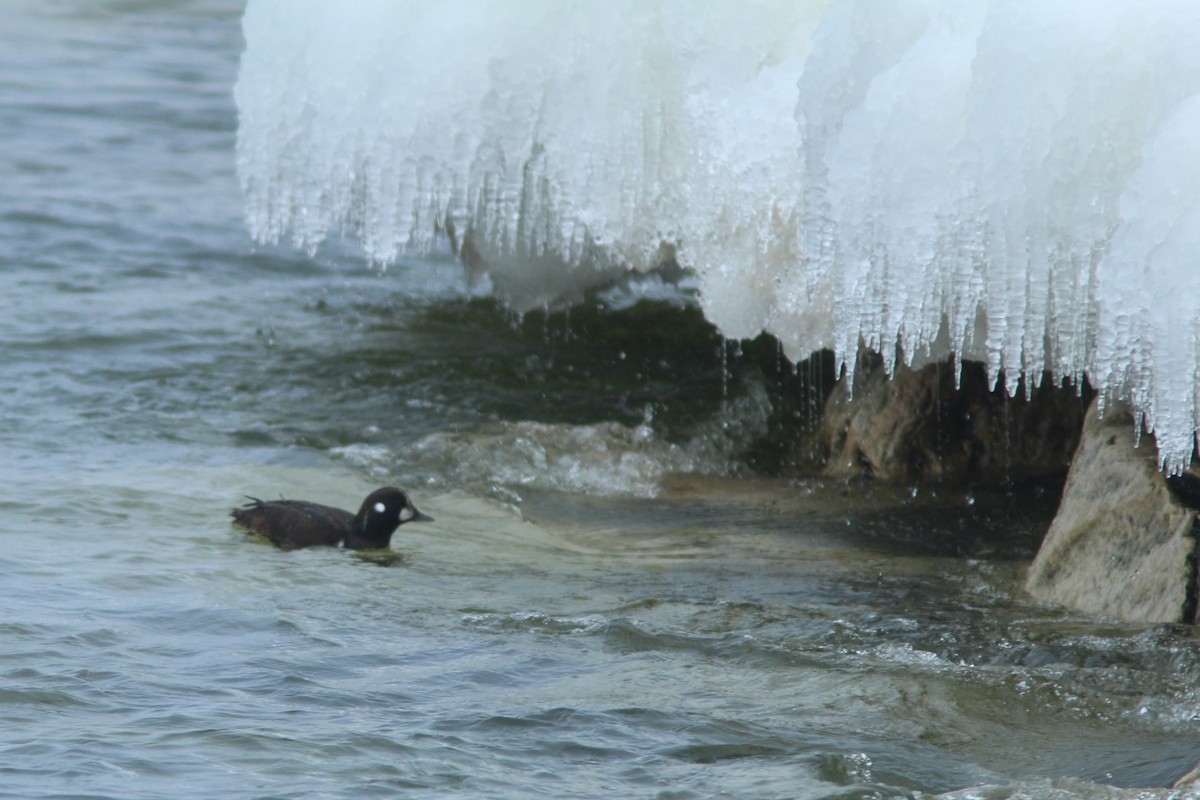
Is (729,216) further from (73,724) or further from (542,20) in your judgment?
(73,724)

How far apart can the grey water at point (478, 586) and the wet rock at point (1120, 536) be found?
0.44 ft

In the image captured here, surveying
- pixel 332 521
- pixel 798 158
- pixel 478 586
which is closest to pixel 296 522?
pixel 332 521

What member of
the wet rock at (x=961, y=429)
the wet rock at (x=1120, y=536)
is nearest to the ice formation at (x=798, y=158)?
the wet rock at (x=1120, y=536)

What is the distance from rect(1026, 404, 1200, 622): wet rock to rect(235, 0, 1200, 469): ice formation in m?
0.22

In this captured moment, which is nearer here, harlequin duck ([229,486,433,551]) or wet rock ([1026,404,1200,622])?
wet rock ([1026,404,1200,622])

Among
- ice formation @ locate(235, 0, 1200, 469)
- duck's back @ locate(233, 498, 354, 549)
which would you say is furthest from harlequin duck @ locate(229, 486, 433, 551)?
ice formation @ locate(235, 0, 1200, 469)

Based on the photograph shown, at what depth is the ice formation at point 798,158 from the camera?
4.92 meters

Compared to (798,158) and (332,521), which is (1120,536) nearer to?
(798,158)

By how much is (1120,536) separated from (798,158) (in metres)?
1.89

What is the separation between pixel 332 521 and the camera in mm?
6516

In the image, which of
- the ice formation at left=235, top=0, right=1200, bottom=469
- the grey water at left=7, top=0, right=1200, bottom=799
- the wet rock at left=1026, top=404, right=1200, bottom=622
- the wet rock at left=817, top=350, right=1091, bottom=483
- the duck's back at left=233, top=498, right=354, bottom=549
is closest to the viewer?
the grey water at left=7, top=0, right=1200, bottom=799

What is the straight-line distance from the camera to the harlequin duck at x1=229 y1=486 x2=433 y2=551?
638 cm

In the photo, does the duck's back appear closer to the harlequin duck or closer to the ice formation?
the harlequin duck

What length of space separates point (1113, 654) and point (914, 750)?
1030mm
